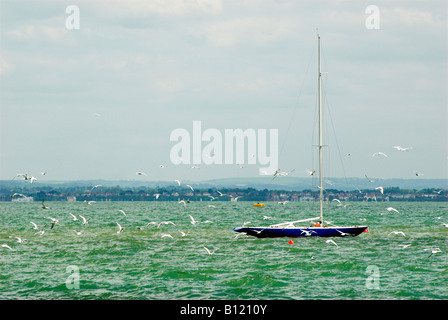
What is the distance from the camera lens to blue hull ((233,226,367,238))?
5881 cm

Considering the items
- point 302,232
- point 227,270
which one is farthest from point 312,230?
point 227,270

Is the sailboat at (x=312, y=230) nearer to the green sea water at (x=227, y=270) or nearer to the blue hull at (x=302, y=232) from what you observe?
the blue hull at (x=302, y=232)

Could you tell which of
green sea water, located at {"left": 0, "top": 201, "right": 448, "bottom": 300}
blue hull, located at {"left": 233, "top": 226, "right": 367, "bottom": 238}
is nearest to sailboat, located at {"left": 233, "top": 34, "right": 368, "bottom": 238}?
blue hull, located at {"left": 233, "top": 226, "right": 367, "bottom": 238}

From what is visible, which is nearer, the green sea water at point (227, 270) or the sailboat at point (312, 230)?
the green sea water at point (227, 270)

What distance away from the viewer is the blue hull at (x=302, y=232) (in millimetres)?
58812

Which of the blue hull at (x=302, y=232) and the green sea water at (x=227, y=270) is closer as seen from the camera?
the green sea water at (x=227, y=270)

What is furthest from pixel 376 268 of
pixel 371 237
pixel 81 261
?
pixel 371 237

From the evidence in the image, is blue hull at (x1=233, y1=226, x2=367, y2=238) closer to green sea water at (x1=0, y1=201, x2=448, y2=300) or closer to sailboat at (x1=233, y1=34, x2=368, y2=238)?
sailboat at (x1=233, y1=34, x2=368, y2=238)

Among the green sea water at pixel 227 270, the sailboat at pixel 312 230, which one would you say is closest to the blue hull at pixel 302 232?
the sailboat at pixel 312 230

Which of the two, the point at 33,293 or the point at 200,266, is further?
the point at 200,266

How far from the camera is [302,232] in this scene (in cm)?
5891
